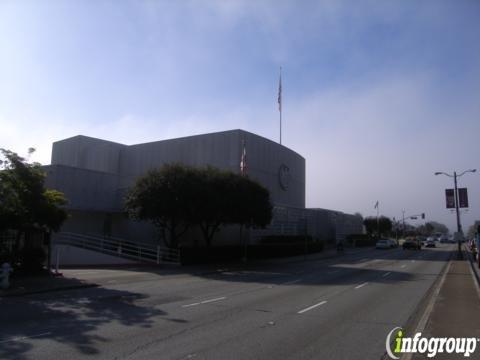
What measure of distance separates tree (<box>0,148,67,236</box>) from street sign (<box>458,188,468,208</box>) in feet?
100

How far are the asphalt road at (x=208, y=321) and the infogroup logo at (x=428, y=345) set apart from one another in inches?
10.8

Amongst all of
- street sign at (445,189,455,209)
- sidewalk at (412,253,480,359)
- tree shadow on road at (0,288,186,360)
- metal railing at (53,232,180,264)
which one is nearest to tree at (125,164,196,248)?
metal railing at (53,232,180,264)

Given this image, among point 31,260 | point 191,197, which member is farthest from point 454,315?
point 191,197

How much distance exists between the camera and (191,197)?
28.0 metres

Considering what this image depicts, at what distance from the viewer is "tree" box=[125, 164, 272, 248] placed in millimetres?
27859

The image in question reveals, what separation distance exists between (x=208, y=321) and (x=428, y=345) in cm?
458

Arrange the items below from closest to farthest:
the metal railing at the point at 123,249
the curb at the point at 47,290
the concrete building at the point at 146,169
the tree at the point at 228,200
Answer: the curb at the point at 47,290
the tree at the point at 228,200
the metal railing at the point at 123,249
the concrete building at the point at 146,169

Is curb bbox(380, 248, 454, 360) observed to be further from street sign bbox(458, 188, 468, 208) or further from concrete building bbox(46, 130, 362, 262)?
concrete building bbox(46, 130, 362, 262)

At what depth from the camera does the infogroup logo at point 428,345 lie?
7.39 m

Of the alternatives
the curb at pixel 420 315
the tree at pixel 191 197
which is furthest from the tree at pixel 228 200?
the curb at pixel 420 315

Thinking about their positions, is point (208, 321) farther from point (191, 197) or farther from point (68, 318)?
point (191, 197)

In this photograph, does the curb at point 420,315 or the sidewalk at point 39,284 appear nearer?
the curb at point 420,315

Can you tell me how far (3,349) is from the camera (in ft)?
24.3

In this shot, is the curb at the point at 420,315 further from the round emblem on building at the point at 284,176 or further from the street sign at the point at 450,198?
the round emblem on building at the point at 284,176
